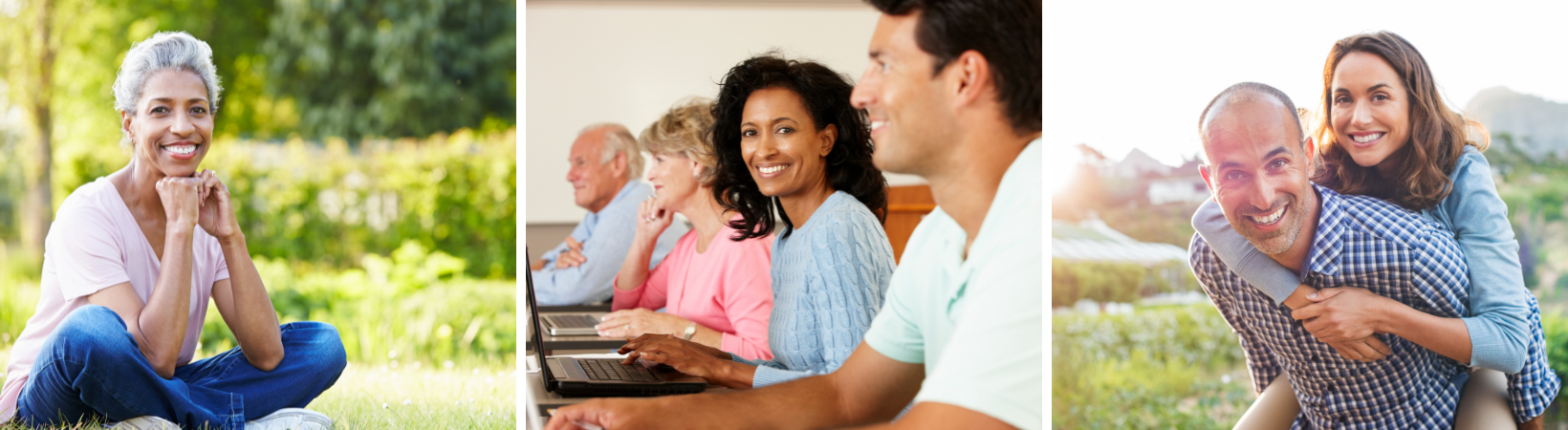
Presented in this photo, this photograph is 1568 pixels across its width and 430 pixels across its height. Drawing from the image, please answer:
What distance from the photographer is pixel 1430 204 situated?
2.53m

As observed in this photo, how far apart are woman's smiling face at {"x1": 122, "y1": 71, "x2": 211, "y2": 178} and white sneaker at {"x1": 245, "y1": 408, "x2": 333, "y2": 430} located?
70cm

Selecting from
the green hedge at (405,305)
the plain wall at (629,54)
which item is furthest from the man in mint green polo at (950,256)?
the green hedge at (405,305)

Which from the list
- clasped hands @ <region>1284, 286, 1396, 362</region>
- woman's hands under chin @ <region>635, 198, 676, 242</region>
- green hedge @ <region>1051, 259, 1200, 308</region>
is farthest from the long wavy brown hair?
green hedge @ <region>1051, 259, 1200, 308</region>

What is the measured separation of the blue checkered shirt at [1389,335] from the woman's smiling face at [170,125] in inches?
112

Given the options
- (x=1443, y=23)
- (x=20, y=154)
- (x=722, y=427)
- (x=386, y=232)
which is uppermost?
(x=1443, y=23)

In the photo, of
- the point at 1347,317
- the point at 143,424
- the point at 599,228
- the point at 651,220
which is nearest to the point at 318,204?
the point at 599,228

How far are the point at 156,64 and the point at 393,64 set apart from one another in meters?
5.38

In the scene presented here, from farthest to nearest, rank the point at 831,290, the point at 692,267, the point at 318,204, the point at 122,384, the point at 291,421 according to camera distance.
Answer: the point at 318,204 < the point at 692,267 < the point at 291,421 < the point at 122,384 < the point at 831,290

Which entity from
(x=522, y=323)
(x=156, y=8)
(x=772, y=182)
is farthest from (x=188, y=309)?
(x=156, y=8)

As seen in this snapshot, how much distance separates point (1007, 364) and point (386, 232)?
197 inches

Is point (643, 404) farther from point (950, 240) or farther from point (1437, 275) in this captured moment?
point (1437, 275)

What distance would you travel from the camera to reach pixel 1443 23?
9.46ft

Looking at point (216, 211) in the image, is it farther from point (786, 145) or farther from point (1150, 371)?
point (1150, 371)

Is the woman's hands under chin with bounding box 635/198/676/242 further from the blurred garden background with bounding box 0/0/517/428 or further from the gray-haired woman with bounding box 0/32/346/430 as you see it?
the gray-haired woman with bounding box 0/32/346/430
